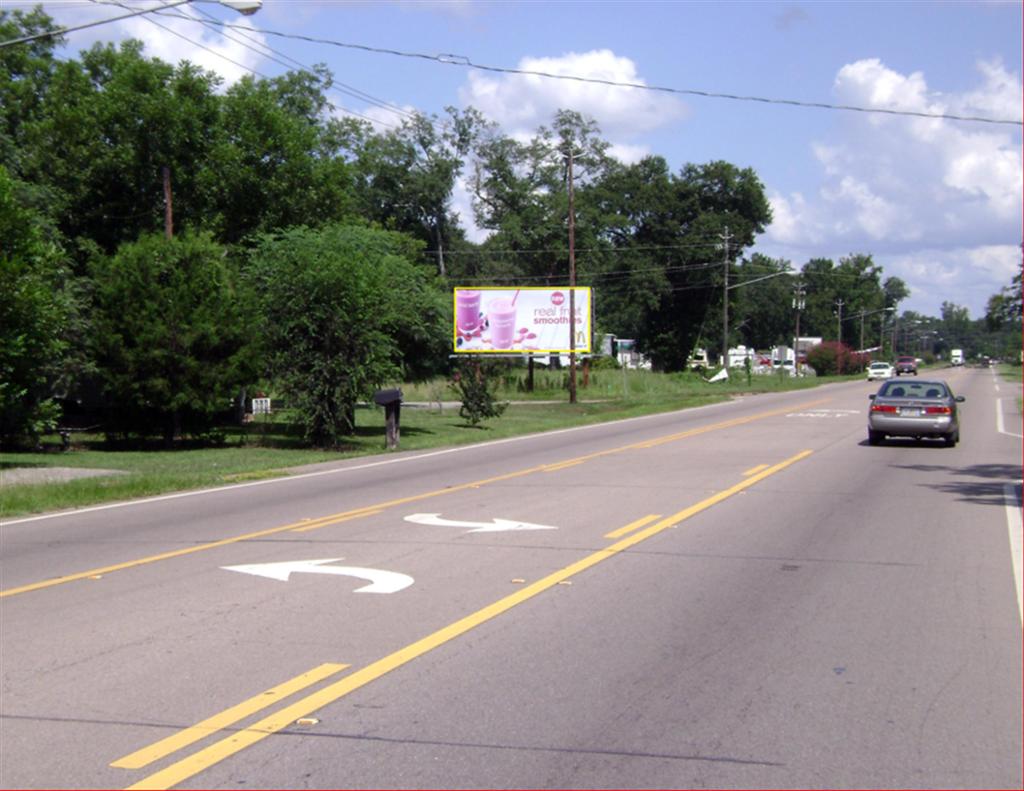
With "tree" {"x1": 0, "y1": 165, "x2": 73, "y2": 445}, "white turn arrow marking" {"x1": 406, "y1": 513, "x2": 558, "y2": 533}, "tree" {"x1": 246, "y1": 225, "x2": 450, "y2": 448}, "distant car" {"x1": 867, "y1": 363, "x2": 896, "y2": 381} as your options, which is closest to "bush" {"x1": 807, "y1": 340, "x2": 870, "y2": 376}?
"distant car" {"x1": 867, "y1": 363, "x2": 896, "y2": 381}

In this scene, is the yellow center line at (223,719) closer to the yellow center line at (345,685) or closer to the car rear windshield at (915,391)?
the yellow center line at (345,685)

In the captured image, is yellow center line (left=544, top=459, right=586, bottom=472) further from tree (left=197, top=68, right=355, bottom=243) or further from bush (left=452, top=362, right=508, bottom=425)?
tree (left=197, top=68, right=355, bottom=243)

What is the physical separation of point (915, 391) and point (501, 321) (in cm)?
2717

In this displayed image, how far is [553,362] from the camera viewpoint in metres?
90.2

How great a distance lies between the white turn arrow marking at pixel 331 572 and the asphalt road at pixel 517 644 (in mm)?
56

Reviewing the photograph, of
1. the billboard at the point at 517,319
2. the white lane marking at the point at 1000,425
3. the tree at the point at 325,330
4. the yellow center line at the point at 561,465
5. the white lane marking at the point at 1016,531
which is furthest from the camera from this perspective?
the billboard at the point at 517,319

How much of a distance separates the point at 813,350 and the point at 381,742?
117 m

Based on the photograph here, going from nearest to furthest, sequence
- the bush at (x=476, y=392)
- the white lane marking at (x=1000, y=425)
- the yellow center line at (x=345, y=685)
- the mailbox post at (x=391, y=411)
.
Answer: the yellow center line at (x=345, y=685)
the mailbox post at (x=391, y=411)
the white lane marking at (x=1000, y=425)
the bush at (x=476, y=392)

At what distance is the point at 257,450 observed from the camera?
92.0 feet

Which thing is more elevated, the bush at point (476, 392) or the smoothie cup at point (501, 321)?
the smoothie cup at point (501, 321)

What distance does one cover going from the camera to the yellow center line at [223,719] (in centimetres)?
557

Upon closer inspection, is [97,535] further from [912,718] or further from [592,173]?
[592,173]

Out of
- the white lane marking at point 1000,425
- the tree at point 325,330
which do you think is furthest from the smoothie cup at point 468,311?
the tree at point 325,330

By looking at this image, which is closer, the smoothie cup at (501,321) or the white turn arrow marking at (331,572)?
the white turn arrow marking at (331,572)
